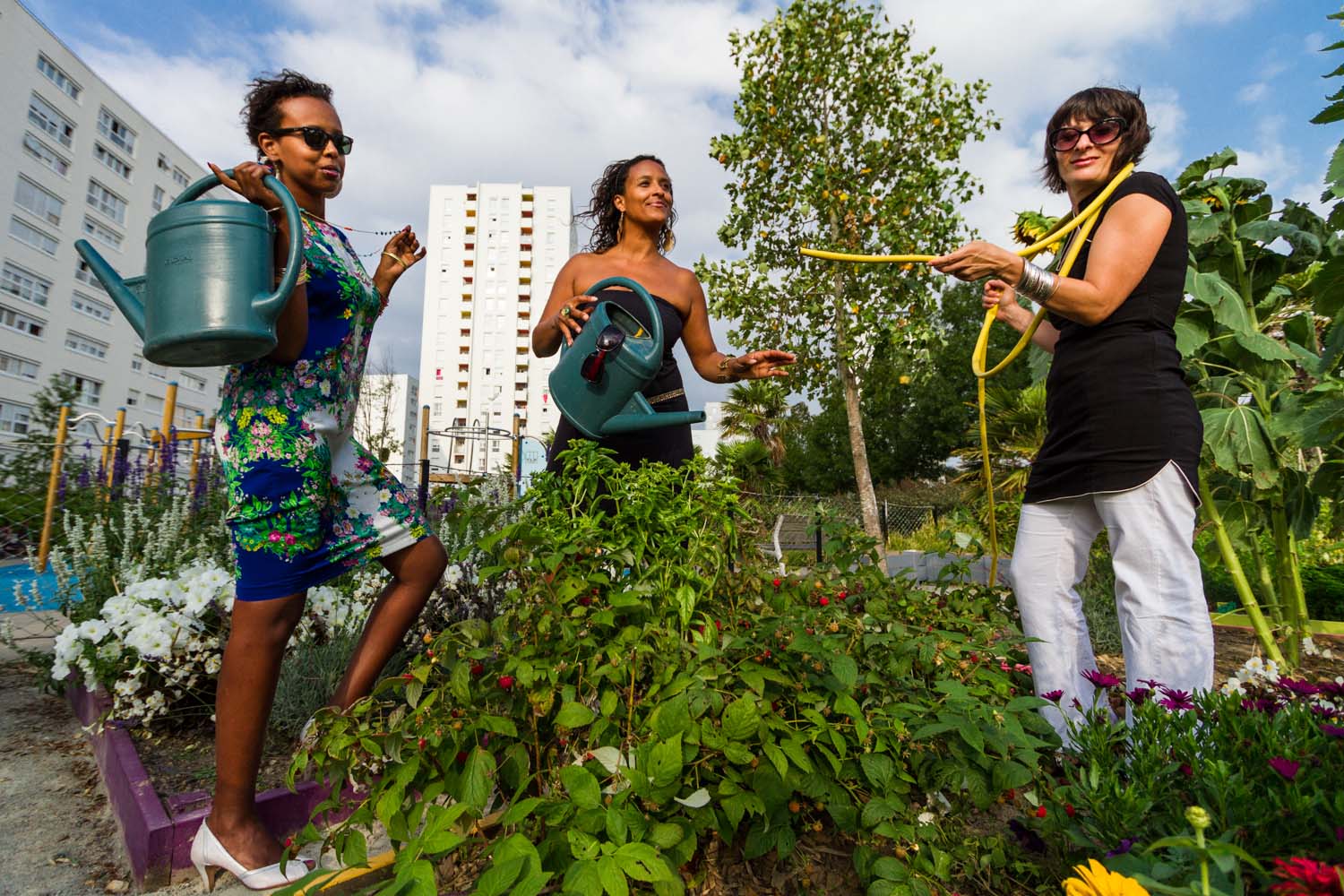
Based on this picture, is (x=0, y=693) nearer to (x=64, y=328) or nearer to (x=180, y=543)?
(x=180, y=543)

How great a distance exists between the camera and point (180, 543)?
3.24 metres

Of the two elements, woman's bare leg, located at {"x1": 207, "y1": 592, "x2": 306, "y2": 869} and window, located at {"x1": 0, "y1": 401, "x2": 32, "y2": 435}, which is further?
window, located at {"x1": 0, "y1": 401, "x2": 32, "y2": 435}

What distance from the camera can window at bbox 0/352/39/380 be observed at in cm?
3547

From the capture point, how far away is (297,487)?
1399 millimetres

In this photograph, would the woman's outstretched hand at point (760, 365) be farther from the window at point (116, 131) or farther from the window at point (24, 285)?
the window at point (116, 131)

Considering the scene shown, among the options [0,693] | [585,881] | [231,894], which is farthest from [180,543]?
[585,881]

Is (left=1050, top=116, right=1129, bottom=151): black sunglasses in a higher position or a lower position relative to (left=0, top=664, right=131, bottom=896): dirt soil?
higher

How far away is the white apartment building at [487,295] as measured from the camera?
59.3 meters

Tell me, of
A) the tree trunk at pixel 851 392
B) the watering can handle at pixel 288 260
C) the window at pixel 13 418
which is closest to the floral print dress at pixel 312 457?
the watering can handle at pixel 288 260

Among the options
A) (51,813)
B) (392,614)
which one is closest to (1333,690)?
(392,614)

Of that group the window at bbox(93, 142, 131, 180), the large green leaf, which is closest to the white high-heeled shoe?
the large green leaf

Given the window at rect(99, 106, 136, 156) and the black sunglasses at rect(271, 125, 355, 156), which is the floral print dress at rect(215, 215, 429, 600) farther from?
the window at rect(99, 106, 136, 156)

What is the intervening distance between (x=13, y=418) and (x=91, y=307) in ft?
30.6

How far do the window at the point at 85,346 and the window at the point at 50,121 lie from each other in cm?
1102
